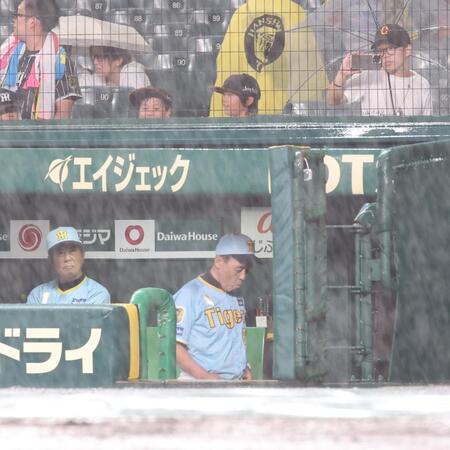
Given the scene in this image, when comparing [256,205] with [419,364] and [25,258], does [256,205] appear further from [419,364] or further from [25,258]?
[419,364]

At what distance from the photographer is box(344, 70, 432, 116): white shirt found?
8773 millimetres

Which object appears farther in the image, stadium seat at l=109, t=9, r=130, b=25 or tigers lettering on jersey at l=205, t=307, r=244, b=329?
stadium seat at l=109, t=9, r=130, b=25

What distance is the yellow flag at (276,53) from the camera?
891 cm

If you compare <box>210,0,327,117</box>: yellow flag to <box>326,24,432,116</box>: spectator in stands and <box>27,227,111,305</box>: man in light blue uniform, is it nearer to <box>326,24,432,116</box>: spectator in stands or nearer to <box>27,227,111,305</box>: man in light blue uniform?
<box>326,24,432,116</box>: spectator in stands

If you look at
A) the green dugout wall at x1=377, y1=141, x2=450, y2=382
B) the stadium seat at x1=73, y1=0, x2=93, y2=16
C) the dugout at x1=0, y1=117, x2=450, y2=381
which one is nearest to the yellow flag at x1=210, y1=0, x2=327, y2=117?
the dugout at x1=0, y1=117, x2=450, y2=381

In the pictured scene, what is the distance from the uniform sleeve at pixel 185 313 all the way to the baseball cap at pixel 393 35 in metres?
2.79

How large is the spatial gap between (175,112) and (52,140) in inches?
40.4

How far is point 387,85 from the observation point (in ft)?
28.8

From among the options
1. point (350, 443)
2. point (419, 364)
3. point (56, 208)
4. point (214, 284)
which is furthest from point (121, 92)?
point (350, 443)

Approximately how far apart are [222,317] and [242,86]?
230 centimetres

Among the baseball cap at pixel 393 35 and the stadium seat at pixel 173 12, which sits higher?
the stadium seat at pixel 173 12

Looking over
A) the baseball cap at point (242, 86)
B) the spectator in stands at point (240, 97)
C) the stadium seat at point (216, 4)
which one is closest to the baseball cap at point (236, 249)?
the spectator in stands at point (240, 97)

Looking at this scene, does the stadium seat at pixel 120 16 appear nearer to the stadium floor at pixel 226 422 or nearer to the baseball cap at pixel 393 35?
the baseball cap at pixel 393 35

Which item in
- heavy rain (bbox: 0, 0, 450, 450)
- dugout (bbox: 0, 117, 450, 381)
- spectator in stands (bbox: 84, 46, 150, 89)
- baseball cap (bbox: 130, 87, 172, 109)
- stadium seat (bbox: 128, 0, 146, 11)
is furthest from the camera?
stadium seat (bbox: 128, 0, 146, 11)
